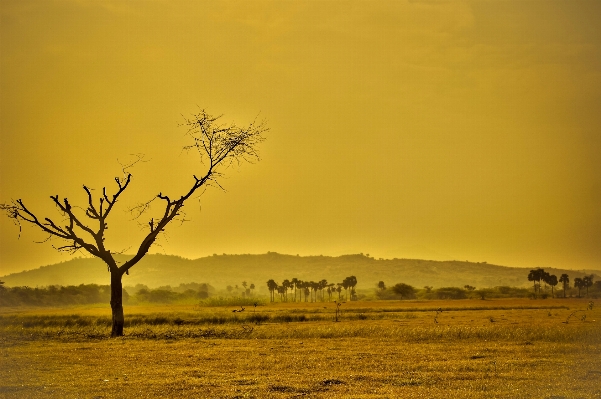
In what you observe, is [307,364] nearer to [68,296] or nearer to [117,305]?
[117,305]

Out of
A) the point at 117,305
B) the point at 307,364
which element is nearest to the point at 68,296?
the point at 117,305

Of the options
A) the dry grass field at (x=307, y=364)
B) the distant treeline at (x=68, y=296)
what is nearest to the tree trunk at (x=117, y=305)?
the dry grass field at (x=307, y=364)

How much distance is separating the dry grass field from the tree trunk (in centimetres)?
74

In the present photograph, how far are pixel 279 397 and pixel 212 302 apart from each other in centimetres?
9452

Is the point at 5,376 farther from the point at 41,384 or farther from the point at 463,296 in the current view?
the point at 463,296

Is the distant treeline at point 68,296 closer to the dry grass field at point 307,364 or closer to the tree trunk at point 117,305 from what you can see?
the tree trunk at point 117,305

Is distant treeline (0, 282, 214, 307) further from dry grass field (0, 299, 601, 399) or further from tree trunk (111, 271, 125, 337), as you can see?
dry grass field (0, 299, 601, 399)

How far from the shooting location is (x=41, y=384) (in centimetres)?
1794

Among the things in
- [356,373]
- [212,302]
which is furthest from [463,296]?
[356,373]

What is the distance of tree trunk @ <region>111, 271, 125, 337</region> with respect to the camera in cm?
3400

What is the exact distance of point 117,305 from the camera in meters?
34.2

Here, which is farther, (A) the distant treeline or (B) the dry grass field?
(A) the distant treeline

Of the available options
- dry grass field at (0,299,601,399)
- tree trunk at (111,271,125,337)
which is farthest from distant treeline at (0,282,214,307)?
dry grass field at (0,299,601,399)

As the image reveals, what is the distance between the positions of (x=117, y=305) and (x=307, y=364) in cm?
1571
